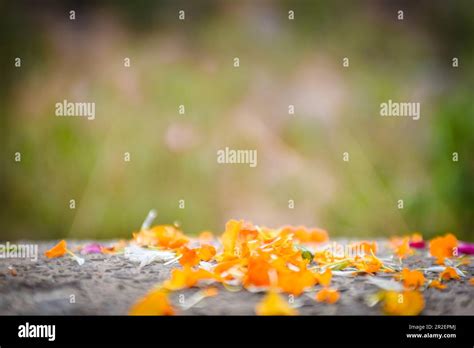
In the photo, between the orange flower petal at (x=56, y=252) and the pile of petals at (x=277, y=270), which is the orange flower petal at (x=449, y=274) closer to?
the pile of petals at (x=277, y=270)

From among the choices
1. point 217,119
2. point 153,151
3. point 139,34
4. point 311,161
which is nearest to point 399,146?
point 311,161

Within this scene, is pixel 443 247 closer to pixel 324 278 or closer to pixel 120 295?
pixel 324 278

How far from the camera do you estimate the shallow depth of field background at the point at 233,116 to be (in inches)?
120

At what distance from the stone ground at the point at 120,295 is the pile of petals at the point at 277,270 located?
0.06 ft

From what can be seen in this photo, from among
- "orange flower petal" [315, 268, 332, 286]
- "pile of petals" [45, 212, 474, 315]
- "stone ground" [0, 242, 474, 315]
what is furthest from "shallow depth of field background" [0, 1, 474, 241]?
"orange flower petal" [315, 268, 332, 286]

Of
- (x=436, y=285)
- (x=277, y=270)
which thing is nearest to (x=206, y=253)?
(x=277, y=270)

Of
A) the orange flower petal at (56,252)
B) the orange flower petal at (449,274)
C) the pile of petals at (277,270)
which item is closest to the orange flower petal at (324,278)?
the pile of petals at (277,270)

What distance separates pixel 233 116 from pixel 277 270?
2534 millimetres

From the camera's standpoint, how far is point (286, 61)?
3465 millimetres

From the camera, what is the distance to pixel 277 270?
95 cm

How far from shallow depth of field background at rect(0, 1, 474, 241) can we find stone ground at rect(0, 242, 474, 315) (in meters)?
2.01
